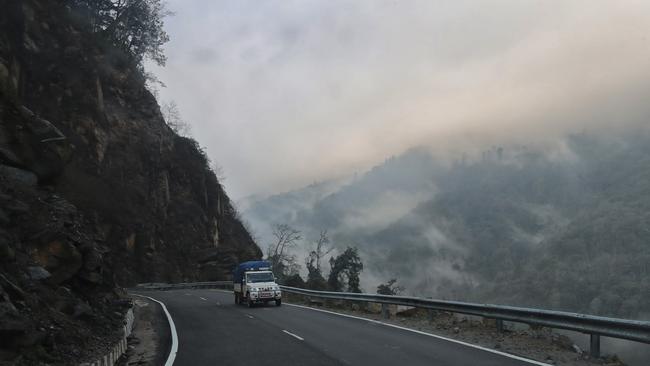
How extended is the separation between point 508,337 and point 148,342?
9318 millimetres

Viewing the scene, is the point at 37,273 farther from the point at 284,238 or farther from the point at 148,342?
the point at 284,238

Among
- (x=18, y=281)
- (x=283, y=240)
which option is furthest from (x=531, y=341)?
(x=283, y=240)

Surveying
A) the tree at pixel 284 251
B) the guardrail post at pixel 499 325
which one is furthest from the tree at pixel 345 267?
the guardrail post at pixel 499 325

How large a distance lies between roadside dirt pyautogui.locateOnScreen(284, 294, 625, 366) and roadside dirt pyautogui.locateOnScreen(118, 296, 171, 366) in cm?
706

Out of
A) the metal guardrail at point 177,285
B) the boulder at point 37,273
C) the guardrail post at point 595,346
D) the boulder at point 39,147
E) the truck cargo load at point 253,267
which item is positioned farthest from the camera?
the metal guardrail at point 177,285

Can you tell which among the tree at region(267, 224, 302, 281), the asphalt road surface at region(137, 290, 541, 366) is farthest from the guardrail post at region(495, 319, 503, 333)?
the tree at region(267, 224, 302, 281)

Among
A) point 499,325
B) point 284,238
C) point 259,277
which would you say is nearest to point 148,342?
point 499,325

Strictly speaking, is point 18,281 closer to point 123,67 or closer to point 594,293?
point 123,67

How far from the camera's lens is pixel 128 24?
176 feet

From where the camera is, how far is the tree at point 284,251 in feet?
251

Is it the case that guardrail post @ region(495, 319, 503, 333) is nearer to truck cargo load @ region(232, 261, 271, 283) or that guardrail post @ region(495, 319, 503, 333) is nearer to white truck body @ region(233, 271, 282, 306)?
white truck body @ region(233, 271, 282, 306)

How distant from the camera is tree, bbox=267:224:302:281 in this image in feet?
251

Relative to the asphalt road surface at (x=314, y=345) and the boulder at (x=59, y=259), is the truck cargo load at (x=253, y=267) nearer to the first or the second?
the asphalt road surface at (x=314, y=345)

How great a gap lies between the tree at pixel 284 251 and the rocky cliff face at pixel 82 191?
7193mm
